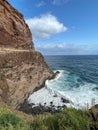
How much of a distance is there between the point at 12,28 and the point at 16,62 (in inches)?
547

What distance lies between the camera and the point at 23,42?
44719 millimetres

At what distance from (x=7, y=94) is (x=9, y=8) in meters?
23.1

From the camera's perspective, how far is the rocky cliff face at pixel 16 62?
26.4m

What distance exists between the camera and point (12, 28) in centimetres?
4225

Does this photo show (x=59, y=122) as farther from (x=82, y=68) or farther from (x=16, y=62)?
(x=82, y=68)

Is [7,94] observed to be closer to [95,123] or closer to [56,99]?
[56,99]

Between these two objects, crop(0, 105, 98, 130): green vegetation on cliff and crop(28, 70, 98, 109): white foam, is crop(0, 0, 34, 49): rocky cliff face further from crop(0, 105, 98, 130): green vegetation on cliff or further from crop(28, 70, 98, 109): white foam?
crop(0, 105, 98, 130): green vegetation on cliff

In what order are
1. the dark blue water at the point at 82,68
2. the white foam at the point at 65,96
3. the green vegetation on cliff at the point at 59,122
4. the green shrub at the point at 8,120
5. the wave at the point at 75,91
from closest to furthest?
the green vegetation on cliff at the point at 59,122 < the green shrub at the point at 8,120 < the white foam at the point at 65,96 < the wave at the point at 75,91 < the dark blue water at the point at 82,68

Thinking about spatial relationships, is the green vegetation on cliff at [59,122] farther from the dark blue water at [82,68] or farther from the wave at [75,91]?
the dark blue water at [82,68]

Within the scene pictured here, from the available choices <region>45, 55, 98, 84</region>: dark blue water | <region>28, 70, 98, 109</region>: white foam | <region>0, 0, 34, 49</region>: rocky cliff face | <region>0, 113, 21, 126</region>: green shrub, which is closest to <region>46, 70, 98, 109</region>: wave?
<region>28, 70, 98, 109</region>: white foam

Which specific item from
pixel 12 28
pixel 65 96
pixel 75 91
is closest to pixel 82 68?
pixel 12 28

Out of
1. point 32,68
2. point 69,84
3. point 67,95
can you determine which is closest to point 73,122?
point 67,95

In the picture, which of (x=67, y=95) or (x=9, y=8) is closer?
(x=67, y=95)

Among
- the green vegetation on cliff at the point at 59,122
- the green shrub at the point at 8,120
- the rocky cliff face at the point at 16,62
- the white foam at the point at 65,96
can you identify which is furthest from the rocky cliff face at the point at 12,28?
the green vegetation on cliff at the point at 59,122
